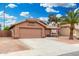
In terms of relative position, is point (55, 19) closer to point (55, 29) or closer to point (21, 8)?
point (55, 29)

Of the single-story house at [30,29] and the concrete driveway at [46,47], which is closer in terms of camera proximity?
the concrete driveway at [46,47]

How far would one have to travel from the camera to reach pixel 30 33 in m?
5.00

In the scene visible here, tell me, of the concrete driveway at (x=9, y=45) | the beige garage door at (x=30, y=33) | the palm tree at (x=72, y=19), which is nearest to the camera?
the concrete driveway at (x=9, y=45)

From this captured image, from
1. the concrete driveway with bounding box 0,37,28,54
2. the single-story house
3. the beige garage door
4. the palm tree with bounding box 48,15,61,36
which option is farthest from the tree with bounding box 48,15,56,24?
the concrete driveway with bounding box 0,37,28,54

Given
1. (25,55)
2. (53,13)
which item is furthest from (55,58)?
(53,13)

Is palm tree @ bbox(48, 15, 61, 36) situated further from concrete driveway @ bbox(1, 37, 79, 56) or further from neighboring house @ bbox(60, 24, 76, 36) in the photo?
concrete driveway @ bbox(1, 37, 79, 56)

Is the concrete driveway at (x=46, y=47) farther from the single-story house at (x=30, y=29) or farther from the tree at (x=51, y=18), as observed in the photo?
the tree at (x=51, y=18)

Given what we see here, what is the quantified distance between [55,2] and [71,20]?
47cm

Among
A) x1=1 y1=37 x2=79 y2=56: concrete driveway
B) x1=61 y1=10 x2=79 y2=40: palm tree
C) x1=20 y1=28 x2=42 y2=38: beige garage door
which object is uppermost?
x1=61 y1=10 x2=79 y2=40: palm tree

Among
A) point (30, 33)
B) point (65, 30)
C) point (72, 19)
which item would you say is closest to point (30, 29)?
point (30, 33)

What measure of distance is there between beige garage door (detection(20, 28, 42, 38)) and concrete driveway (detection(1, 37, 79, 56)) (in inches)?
3.7

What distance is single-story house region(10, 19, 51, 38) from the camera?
15.9ft

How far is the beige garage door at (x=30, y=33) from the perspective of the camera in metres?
4.93

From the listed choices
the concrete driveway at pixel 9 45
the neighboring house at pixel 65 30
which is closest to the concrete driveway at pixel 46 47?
the concrete driveway at pixel 9 45
